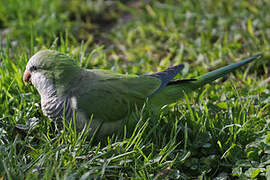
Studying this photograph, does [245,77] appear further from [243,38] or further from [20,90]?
[20,90]

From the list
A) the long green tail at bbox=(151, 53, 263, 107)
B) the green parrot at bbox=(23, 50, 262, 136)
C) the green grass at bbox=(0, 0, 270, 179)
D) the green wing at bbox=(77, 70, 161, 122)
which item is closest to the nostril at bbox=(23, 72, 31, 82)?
the green parrot at bbox=(23, 50, 262, 136)

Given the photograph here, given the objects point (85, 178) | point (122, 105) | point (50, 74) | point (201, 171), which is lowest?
point (201, 171)

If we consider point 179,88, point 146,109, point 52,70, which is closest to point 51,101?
point 52,70

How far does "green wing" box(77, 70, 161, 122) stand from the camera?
2828mm

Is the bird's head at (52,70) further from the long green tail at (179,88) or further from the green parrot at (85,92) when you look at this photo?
the long green tail at (179,88)

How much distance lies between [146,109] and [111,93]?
310 millimetres

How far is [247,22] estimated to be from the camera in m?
4.74

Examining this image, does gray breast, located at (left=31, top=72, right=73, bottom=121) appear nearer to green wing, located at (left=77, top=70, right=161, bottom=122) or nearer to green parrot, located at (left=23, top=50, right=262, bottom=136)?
green parrot, located at (left=23, top=50, right=262, bottom=136)

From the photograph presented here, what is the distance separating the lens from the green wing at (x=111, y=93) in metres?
2.83

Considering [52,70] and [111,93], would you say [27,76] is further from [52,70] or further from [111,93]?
[111,93]

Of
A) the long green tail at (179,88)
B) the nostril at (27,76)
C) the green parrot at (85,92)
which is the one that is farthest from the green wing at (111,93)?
the nostril at (27,76)

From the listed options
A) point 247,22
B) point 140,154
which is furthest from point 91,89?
point 247,22

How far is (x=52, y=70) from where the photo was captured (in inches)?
115

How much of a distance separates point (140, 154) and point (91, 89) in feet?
2.14
